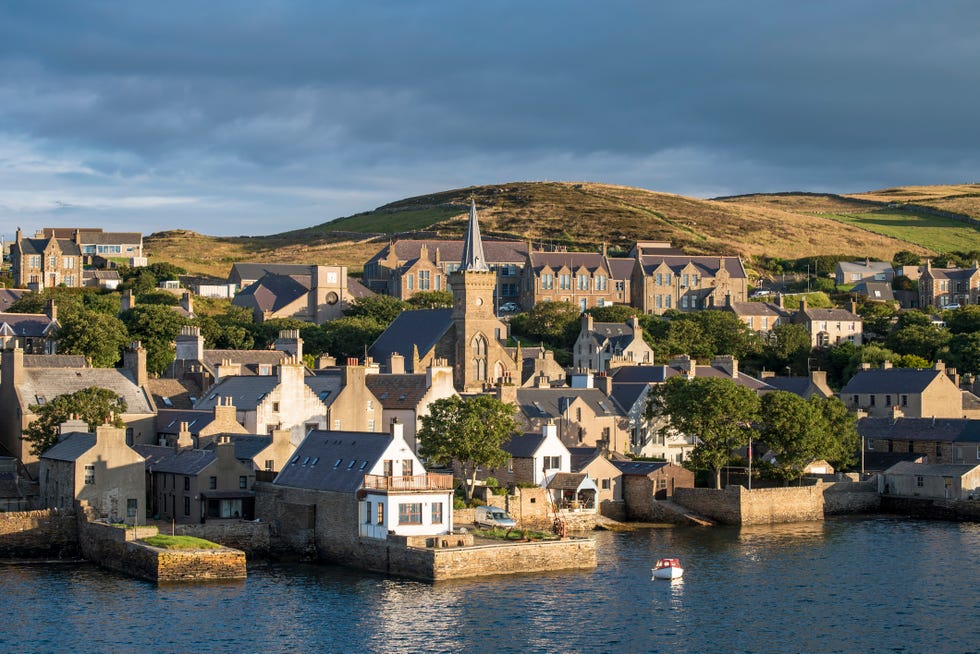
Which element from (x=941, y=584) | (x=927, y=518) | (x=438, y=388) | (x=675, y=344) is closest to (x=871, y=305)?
(x=675, y=344)

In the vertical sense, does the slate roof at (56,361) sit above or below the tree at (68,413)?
above

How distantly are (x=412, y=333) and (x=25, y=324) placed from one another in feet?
104

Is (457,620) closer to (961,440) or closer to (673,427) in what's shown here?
(673,427)

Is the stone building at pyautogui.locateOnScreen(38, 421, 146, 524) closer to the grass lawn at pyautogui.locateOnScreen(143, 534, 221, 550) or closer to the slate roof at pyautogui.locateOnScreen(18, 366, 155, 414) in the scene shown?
the grass lawn at pyautogui.locateOnScreen(143, 534, 221, 550)

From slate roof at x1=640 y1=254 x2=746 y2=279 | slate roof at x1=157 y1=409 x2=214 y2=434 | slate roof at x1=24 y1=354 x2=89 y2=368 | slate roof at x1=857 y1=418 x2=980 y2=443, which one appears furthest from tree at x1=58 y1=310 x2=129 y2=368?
slate roof at x1=640 y1=254 x2=746 y2=279

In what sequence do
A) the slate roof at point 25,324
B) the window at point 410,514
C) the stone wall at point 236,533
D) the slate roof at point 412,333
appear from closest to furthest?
the window at point 410,514 < the stone wall at point 236,533 < the slate roof at point 412,333 < the slate roof at point 25,324

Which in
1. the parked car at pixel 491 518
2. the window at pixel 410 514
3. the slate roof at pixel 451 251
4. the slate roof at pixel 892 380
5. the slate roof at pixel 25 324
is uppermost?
the slate roof at pixel 451 251

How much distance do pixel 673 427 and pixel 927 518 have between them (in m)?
16.5

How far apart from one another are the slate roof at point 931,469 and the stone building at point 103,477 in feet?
160

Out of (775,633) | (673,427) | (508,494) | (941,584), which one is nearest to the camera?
(775,633)

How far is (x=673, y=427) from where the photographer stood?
89.1 m

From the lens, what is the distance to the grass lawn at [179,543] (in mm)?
59856

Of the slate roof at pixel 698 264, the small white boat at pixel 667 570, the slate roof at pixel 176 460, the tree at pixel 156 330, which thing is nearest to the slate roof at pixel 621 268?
the slate roof at pixel 698 264

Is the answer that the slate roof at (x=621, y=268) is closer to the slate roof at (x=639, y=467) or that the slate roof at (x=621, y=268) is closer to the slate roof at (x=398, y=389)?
the slate roof at (x=398, y=389)
